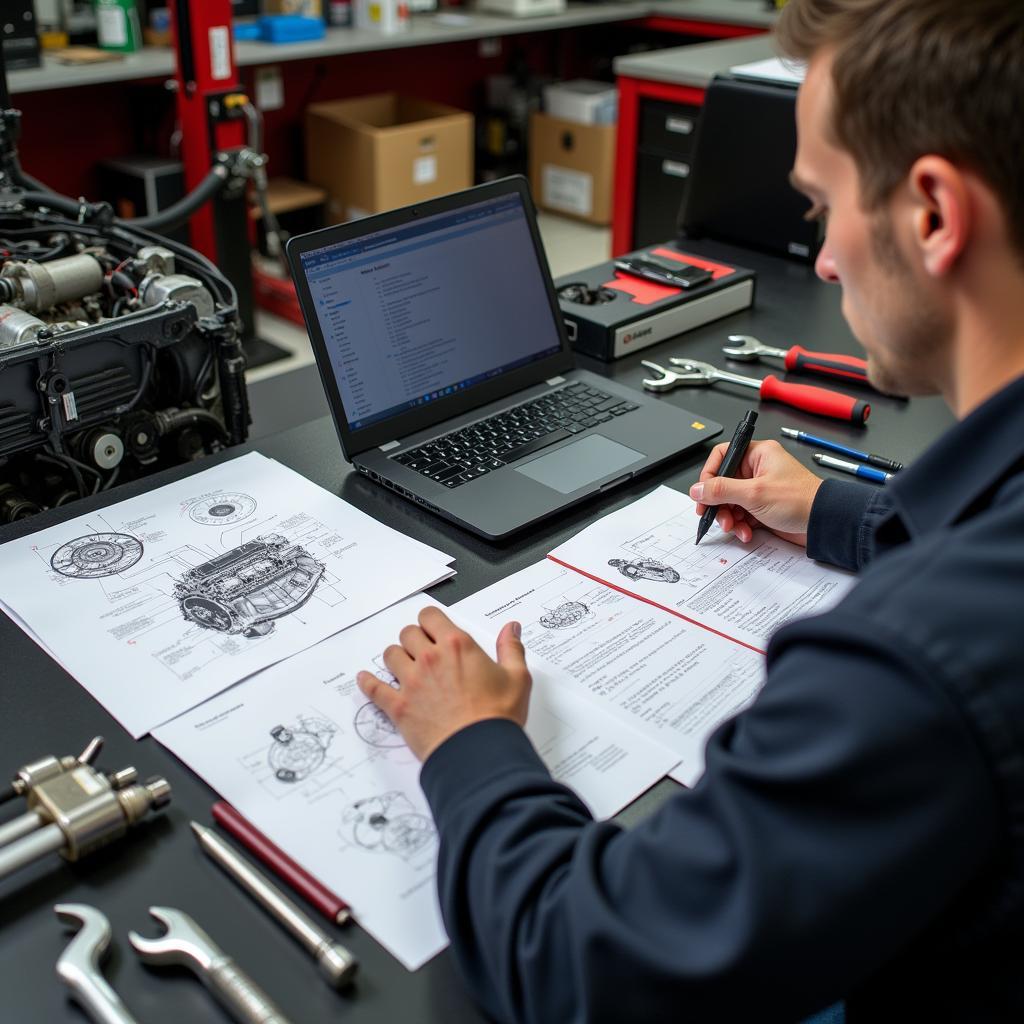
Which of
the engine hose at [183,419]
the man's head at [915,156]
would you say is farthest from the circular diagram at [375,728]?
the engine hose at [183,419]

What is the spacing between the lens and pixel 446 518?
107 centimetres

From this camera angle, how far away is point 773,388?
1318 mm

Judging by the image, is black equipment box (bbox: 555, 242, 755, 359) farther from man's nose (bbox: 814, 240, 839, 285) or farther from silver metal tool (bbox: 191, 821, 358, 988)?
silver metal tool (bbox: 191, 821, 358, 988)

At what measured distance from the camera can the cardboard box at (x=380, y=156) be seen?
3615 millimetres

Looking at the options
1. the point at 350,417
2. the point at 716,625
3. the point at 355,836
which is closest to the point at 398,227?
the point at 350,417

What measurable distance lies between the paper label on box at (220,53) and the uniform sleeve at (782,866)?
271cm

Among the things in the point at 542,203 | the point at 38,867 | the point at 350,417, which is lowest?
the point at 542,203

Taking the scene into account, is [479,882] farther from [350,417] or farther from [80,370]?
[80,370]

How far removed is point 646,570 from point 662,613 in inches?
2.7

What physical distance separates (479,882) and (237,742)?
0.83ft

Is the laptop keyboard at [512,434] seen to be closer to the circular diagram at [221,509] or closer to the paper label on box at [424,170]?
the circular diagram at [221,509]

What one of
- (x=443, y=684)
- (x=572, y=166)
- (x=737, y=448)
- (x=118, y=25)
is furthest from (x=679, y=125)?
(x=443, y=684)

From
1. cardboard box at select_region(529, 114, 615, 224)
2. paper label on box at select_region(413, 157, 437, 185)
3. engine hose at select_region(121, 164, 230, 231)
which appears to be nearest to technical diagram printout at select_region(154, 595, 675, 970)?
engine hose at select_region(121, 164, 230, 231)

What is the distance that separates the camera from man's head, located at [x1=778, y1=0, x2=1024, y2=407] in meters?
0.56
